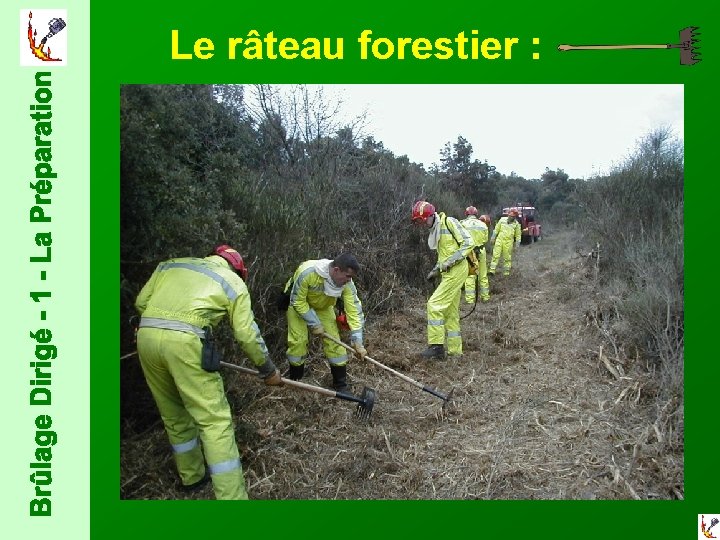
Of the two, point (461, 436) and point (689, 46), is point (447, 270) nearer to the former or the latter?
point (461, 436)

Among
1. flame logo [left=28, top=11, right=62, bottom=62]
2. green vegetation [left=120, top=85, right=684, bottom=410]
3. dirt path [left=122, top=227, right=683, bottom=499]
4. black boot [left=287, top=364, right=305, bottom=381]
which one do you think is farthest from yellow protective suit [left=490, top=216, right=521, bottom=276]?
flame logo [left=28, top=11, right=62, bottom=62]

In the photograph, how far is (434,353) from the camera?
638 centimetres

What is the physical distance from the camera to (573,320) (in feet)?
25.8

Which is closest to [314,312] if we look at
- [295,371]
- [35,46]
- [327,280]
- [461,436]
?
[327,280]

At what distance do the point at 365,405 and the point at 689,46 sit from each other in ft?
12.4

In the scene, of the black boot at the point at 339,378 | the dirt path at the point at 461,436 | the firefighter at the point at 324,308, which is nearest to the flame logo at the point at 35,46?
the firefighter at the point at 324,308

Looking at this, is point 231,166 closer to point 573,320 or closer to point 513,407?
point 513,407

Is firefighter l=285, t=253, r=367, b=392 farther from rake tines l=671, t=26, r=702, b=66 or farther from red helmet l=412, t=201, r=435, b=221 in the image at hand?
rake tines l=671, t=26, r=702, b=66

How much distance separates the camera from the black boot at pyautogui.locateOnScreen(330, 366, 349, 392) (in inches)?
207

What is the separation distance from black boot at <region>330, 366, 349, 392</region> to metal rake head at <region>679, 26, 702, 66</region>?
3.99 metres

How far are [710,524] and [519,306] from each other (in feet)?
21.5

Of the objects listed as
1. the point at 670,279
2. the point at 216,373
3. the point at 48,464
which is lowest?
the point at 48,464

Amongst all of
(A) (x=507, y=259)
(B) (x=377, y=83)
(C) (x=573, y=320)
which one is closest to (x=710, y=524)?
(B) (x=377, y=83)

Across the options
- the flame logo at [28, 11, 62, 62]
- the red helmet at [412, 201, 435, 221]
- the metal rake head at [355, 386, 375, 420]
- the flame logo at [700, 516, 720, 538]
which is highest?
the flame logo at [28, 11, 62, 62]
